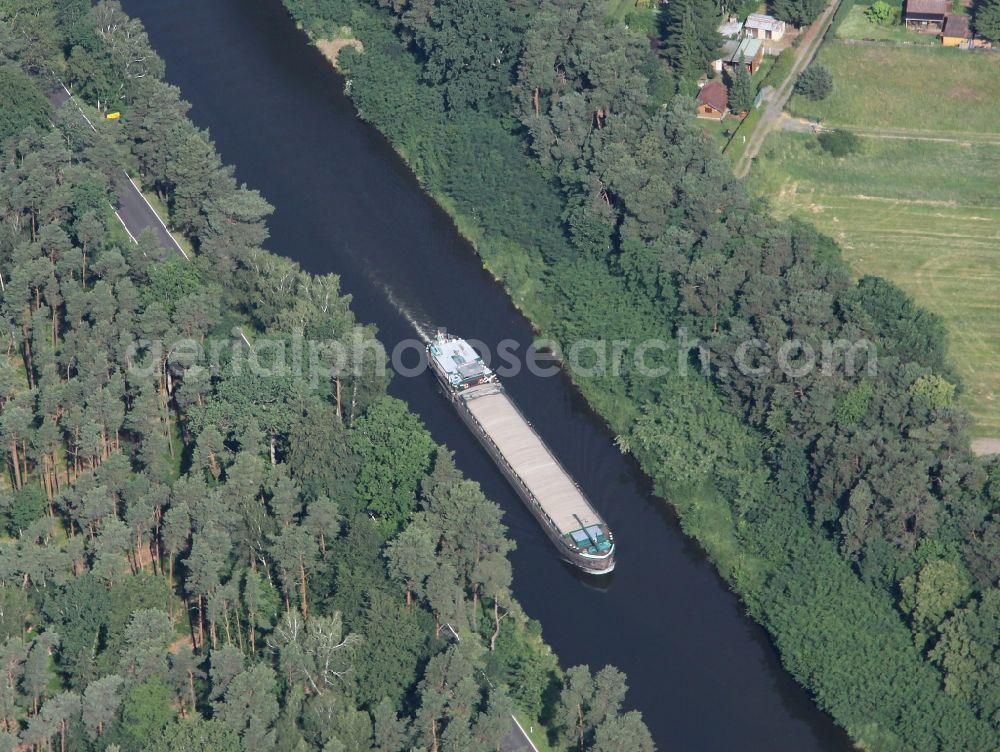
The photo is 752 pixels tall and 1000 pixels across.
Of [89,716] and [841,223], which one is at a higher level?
[841,223]

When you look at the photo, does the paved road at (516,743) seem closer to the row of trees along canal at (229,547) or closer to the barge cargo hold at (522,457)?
the row of trees along canal at (229,547)

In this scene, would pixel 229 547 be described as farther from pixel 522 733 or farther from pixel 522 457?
pixel 522 457

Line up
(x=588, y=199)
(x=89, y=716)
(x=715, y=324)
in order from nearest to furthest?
(x=89, y=716) → (x=715, y=324) → (x=588, y=199)

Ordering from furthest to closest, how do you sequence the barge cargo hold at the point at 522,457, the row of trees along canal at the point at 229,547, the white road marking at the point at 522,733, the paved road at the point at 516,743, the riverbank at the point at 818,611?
the barge cargo hold at the point at 522,457
the riverbank at the point at 818,611
the white road marking at the point at 522,733
the paved road at the point at 516,743
the row of trees along canal at the point at 229,547

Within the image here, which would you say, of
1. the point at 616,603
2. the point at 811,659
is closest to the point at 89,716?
the point at 616,603

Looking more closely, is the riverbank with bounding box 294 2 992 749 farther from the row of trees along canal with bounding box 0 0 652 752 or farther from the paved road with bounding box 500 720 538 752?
the paved road with bounding box 500 720 538 752

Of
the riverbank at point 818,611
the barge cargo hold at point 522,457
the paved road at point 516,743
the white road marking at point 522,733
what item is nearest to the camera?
the paved road at point 516,743

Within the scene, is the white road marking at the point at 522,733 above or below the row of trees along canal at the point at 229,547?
below

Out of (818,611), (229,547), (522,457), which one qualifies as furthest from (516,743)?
(522,457)

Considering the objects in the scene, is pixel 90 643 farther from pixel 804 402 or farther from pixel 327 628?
pixel 804 402

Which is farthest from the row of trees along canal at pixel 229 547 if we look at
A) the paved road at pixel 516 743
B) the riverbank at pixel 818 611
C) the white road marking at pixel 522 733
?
the riverbank at pixel 818 611
